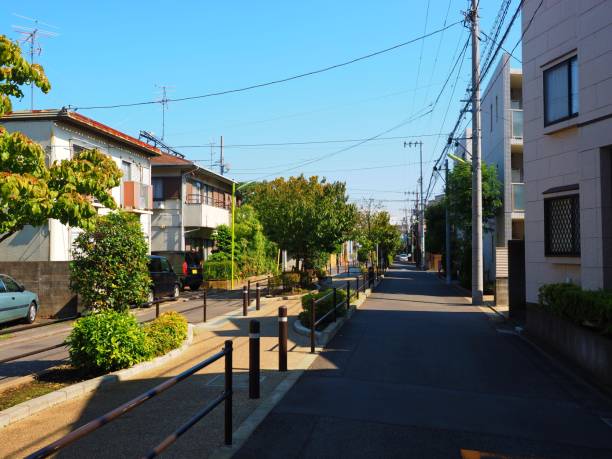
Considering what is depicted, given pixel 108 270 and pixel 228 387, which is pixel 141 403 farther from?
pixel 108 270

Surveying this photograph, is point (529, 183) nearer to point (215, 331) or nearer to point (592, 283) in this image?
point (592, 283)

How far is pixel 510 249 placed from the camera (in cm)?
1766

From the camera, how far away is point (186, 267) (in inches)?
1115

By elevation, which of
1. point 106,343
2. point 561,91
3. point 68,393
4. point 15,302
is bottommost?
point 68,393

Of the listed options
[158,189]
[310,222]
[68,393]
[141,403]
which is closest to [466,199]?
[310,222]

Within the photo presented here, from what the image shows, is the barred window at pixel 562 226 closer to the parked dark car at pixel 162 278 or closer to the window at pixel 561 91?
the window at pixel 561 91

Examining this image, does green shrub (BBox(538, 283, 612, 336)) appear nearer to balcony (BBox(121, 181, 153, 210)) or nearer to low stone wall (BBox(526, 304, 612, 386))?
low stone wall (BBox(526, 304, 612, 386))

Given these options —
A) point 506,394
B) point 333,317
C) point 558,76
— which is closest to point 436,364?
point 506,394

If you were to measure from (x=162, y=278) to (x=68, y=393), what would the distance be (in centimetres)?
1533

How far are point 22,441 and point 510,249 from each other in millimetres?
14952

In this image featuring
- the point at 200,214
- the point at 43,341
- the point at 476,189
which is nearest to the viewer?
the point at 43,341

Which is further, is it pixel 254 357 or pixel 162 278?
pixel 162 278

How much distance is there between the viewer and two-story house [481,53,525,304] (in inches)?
1011

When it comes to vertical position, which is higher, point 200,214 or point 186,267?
point 200,214
